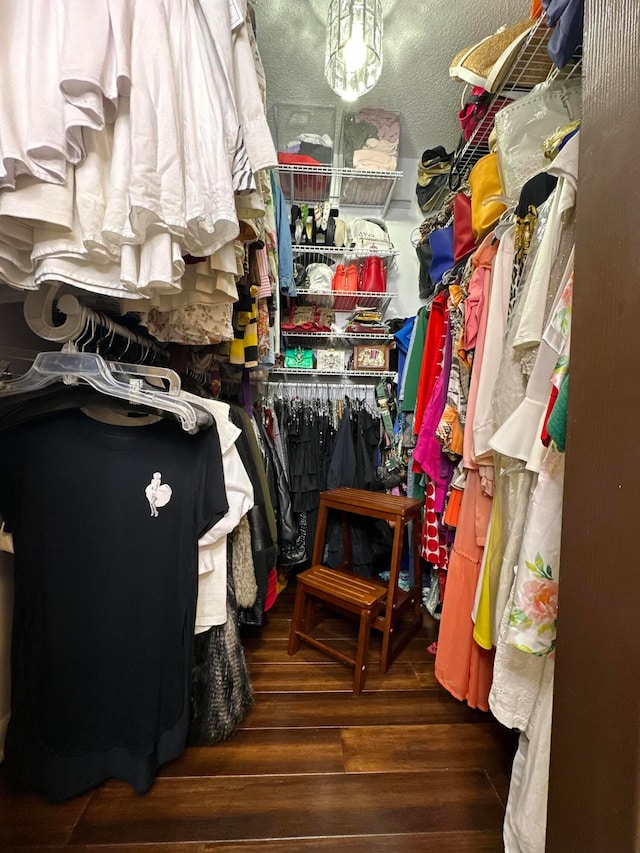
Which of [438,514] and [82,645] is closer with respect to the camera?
[82,645]

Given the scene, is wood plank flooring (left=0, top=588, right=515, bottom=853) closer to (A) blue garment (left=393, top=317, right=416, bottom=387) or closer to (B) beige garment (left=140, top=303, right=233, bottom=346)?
(B) beige garment (left=140, top=303, right=233, bottom=346)

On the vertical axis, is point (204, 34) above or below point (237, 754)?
above

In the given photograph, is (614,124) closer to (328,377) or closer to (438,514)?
(438,514)

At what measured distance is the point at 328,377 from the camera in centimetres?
247

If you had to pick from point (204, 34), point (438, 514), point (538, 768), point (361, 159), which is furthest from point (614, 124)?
point (361, 159)

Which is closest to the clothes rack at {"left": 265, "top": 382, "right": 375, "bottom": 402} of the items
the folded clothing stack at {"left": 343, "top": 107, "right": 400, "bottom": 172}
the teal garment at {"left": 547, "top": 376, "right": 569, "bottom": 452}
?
the folded clothing stack at {"left": 343, "top": 107, "right": 400, "bottom": 172}

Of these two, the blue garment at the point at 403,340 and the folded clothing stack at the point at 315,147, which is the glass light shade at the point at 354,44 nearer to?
the folded clothing stack at the point at 315,147

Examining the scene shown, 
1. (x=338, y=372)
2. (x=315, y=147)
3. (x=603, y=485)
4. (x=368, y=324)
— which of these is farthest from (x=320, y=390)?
(x=603, y=485)

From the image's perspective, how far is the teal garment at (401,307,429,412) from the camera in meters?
1.98

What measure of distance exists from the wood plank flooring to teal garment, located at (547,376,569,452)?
1030 mm

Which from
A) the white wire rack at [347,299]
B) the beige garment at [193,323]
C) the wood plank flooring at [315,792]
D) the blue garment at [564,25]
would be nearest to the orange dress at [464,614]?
the wood plank flooring at [315,792]

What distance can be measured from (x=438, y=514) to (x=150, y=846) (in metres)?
1.33

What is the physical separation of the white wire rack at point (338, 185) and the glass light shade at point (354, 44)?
62 cm

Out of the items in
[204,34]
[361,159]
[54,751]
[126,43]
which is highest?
[361,159]
